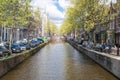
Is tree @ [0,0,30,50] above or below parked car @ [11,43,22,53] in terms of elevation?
above

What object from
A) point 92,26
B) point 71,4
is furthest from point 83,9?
point 71,4

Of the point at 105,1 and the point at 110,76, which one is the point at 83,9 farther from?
the point at 110,76

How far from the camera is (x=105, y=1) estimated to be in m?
52.4

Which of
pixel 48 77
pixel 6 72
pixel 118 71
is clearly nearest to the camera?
pixel 118 71

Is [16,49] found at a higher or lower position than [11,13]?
lower

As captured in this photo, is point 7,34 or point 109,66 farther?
point 7,34

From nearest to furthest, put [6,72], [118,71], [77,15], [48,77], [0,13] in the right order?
1. [118,71]
2. [48,77]
3. [6,72]
4. [0,13]
5. [77,15]

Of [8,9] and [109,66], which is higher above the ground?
[8,9]

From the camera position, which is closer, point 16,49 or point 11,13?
point 11,13

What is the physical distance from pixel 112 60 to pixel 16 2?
16635mm

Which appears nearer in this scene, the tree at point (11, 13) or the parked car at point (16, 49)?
the tree at point (11, 13)

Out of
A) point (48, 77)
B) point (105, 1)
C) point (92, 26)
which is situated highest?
point (105, 1)

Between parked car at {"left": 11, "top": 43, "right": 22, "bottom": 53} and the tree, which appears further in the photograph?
parked car at {"left": 11, "top": 43, "right": 22, "bottom": 53}

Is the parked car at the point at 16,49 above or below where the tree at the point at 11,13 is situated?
below
